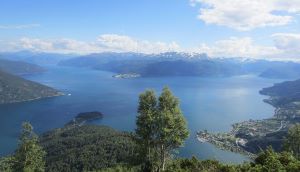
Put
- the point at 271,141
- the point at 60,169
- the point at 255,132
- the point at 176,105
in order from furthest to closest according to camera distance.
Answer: the point at 255,132, the point at 271,141, the point at 60,169, the point at 176,105

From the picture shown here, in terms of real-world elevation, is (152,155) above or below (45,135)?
above

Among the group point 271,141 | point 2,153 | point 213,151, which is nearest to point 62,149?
point 2,153

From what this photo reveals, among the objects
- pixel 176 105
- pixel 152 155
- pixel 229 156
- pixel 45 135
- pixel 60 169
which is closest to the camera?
pixel 176 105

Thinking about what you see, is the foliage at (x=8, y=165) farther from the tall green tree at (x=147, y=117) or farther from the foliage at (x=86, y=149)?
the foliage at (x=86, y=149)

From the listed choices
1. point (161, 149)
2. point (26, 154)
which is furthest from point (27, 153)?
point (161, 149)

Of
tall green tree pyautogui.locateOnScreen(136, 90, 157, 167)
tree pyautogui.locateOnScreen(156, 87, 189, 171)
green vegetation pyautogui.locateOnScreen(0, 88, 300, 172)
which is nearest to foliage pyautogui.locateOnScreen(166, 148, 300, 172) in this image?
green vegetation pyautogui.locateOnScreen(0, 88, 300, 172)

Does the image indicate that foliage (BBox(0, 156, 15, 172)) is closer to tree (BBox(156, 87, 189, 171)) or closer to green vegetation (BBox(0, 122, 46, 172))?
green vegetation (BBox(0, 122, 46, 172))

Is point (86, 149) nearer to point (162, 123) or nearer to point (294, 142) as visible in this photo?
point (294, 142)

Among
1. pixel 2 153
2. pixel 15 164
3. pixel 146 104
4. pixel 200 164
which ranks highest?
pixel 146 104

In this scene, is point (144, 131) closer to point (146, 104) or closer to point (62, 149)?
point (146, 104)
